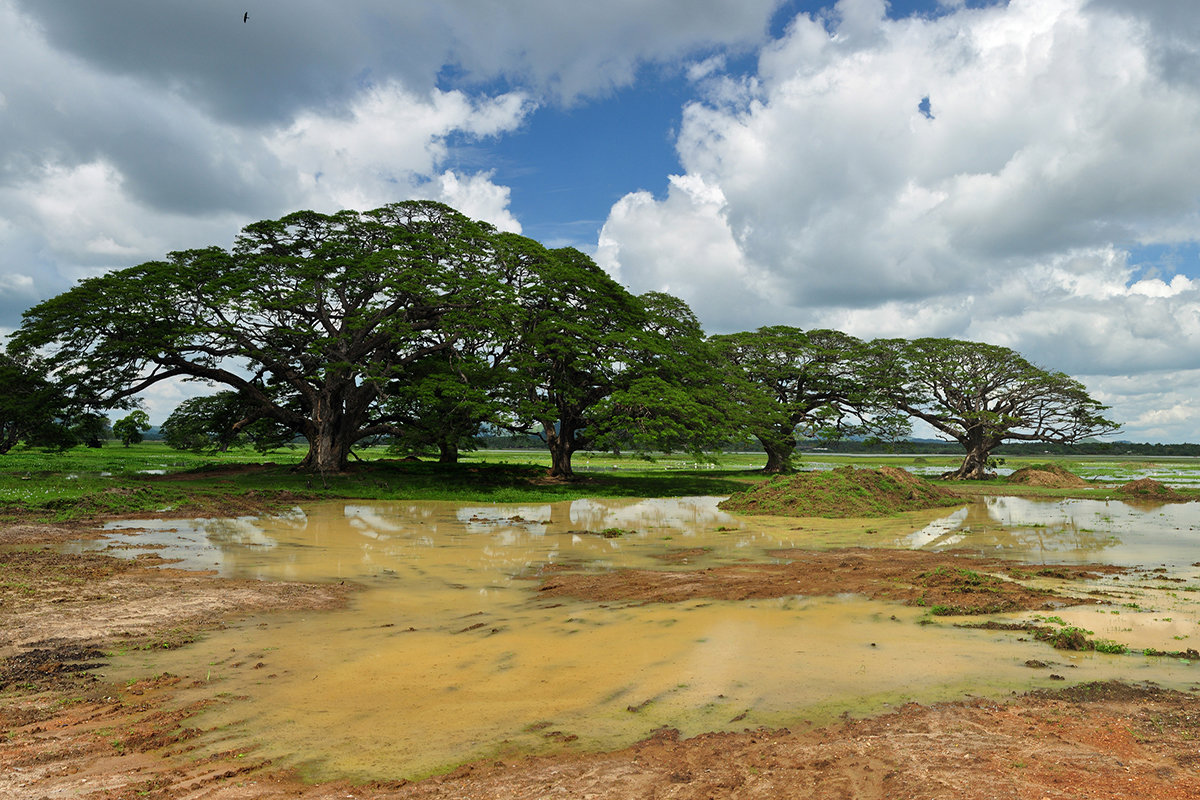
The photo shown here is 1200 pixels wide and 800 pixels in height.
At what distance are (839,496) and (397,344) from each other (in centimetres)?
1973

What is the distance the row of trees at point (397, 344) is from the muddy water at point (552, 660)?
14.4 meters

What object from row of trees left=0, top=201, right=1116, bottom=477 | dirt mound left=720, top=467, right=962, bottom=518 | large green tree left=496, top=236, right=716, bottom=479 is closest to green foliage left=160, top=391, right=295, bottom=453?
row of trees left=0, top=201, right=1116, bottom=477

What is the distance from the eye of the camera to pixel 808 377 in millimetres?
41844

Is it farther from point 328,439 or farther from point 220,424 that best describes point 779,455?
point 220,424

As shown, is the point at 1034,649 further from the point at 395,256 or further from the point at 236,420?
the point at 236,420

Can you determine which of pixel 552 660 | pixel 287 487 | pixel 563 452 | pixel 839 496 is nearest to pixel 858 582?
pixel 552 660

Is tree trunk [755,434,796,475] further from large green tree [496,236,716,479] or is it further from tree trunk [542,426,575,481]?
tree trunk [542,426,575,481]

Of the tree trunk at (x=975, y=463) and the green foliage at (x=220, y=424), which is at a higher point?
the green foliage at (x=220, y=424)

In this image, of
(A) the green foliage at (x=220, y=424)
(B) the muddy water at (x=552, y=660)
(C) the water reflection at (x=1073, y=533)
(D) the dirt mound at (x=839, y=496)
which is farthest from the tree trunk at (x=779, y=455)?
(A) the green foliage at (x=220, y=424)

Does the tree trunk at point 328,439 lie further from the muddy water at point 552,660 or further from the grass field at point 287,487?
the muddy water at point 552,660

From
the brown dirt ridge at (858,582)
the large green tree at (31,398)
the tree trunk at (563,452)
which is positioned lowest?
the brown dirt ridge at (858,582)

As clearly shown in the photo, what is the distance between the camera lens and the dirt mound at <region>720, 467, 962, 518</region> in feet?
66.8

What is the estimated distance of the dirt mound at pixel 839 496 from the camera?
20.4 meters

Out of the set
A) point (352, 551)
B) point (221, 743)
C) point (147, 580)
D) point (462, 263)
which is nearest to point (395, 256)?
point (462, 263)
